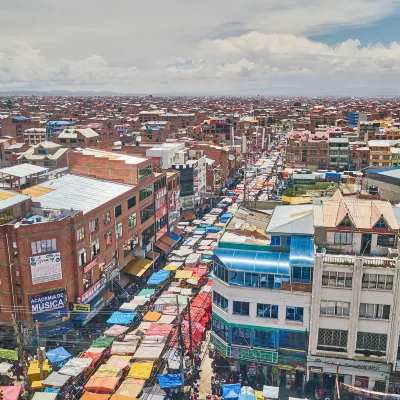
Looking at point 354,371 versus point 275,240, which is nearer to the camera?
point 354,371

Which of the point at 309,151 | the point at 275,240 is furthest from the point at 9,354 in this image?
the point at 309,151

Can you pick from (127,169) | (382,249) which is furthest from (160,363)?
(127,169)

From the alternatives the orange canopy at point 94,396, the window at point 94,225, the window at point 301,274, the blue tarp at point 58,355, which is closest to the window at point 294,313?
the window at point 301,274

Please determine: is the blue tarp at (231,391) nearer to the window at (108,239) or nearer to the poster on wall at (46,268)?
the poster on wall at (46,268)

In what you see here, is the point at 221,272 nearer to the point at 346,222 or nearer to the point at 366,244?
the point at 346,222

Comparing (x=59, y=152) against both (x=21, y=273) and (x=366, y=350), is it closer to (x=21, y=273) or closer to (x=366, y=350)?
(x=21, y=273)

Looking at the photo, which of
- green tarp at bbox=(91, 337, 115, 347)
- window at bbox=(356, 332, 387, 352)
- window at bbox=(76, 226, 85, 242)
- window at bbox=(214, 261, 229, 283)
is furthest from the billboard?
window at bbox=(356, 332, 387, 352)

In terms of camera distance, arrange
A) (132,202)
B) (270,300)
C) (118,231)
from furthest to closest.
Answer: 1. (132,202)
2. (118,231)
3. (270,300)
